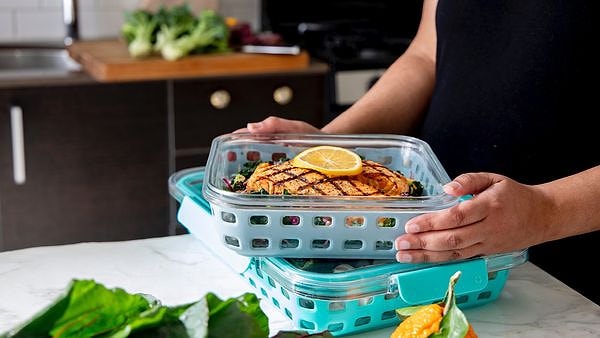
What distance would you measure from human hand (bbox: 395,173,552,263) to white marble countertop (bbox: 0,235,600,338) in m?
0.10

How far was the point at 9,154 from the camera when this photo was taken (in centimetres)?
255

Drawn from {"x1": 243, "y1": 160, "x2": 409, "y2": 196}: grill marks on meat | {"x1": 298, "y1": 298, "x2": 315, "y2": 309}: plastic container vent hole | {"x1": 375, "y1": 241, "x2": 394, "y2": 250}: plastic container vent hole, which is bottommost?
{"x1": 298, "y1": 298, "x2": 315, "y2": 309}: plastic container vent hole

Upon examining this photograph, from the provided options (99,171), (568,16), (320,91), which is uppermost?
(568,16)

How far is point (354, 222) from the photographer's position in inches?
45.4

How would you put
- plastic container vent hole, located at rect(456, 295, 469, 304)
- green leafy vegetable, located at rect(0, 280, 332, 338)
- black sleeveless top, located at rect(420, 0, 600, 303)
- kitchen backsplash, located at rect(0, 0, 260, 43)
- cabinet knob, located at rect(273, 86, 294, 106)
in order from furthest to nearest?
kitchen backsplash, located at rect(0, 0, 260, 43) → cabinet knob, located at rect(273, 86, 294, 106) → black sleeveless top, located at rect(420, 0, 600, 303) → plastic container vent hole, located at rect(456, 295, 469, 304) → green leafy vegetable, located at rect(0, 280, 332, 338)

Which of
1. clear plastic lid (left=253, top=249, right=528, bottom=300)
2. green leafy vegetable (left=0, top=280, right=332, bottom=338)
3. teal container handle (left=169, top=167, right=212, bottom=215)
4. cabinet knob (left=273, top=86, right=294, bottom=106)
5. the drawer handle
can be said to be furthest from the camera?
cabinet knob (left=273, top=86, right=294, bottom=106)

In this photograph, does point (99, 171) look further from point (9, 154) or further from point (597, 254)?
point (597, 254)

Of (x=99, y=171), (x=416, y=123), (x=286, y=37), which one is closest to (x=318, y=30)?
(x=286, y=37)

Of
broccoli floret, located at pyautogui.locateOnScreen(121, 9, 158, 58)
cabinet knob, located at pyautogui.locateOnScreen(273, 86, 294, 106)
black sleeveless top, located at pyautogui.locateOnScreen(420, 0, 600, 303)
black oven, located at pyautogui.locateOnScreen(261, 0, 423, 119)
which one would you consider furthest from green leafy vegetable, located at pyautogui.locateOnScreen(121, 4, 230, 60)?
black sleeveless top, located at pyautogui.locateOnScreen(420, 0, 600, 303)

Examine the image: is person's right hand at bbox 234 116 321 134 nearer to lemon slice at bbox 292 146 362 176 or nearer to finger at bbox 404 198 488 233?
lemon slice at bbox 292 146 362 176

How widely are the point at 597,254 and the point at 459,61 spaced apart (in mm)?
431

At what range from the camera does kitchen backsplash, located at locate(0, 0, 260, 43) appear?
10.0 ft

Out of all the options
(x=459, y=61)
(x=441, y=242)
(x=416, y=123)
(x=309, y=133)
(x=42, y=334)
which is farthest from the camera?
(x=416, y=123)

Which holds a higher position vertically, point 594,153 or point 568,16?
point 568,16
